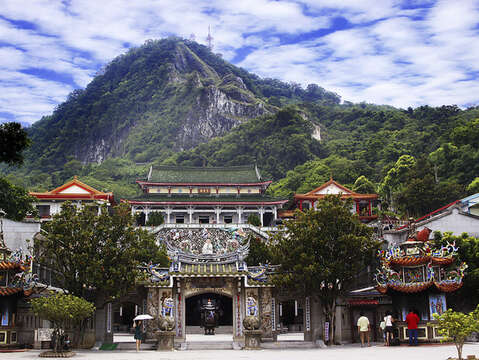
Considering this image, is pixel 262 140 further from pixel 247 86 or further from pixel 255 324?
pixel 255 324

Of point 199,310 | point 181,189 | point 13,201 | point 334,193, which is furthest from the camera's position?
point 181,189

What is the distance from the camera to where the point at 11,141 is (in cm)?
1450

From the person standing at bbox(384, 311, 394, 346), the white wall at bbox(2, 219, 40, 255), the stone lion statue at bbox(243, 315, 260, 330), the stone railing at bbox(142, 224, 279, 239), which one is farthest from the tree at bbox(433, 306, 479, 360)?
the stone railing at bbox(142, 224, 279, 239)

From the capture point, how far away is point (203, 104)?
135m

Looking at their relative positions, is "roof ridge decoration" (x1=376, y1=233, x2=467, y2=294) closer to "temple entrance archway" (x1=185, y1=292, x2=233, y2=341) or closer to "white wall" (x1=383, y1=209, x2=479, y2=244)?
"white wall" (x1=383, y1=209, x2=479, y2=244)

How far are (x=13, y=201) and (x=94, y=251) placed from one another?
1871cm

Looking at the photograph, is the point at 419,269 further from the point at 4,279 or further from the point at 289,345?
the point at 4,279

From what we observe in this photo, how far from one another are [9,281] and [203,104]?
11402 cm

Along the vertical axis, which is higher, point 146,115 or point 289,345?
point 146,115

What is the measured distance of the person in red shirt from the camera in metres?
21.6

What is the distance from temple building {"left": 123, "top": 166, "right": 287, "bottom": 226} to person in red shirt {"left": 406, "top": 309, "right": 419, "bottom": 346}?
3478cm

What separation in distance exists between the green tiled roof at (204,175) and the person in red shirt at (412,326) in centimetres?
4045

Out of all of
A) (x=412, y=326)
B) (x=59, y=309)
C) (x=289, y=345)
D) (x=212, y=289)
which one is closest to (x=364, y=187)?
(x=212, y=289)

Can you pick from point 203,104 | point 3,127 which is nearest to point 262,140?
point 203,104
